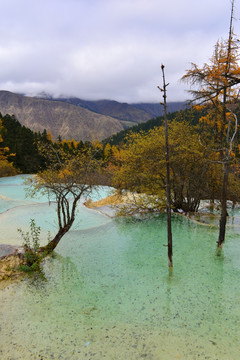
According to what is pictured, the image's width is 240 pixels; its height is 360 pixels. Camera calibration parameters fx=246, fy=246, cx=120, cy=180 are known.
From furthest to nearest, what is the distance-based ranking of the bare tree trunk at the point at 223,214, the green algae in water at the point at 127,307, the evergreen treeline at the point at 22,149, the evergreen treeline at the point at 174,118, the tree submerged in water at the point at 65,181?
the evergreen treeline at the point at 22,149 < the evergreen treeline at the point at 174,118 < the tree submerged in water at the point at 65,181 < the bare tree trunk at the point at 223,214 < the green algae in water at the point at 127,307

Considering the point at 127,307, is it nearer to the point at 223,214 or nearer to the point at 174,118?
the point at 223,214

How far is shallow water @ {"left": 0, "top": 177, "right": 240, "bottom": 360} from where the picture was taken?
8.05 metres

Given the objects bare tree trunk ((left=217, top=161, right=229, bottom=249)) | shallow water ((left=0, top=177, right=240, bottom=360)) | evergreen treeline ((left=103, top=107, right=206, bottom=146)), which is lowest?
shallow water ((left=0, top=177, right=240, bottom=360))

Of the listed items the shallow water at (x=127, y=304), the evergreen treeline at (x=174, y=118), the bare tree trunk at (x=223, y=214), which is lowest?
the shallow water at (x=127, y=304)

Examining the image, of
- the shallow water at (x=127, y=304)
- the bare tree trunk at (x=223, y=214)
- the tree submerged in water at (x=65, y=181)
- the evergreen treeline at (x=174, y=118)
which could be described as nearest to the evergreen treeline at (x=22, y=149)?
the evergreen treeline at (x=174, y=118)

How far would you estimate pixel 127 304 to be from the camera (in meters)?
10.3

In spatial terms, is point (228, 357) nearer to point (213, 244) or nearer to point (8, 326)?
point (8, 326)

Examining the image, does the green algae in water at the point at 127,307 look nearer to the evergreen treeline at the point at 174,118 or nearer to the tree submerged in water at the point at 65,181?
the tree submerged in water at the point at 65,181

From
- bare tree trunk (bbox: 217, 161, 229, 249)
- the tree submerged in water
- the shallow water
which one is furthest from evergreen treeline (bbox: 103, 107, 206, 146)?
the shallow water

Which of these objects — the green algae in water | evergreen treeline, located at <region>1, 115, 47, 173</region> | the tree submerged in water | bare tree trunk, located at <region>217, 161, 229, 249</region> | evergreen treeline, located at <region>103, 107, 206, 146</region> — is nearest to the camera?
the green algae in water

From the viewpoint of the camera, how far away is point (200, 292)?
11180mm

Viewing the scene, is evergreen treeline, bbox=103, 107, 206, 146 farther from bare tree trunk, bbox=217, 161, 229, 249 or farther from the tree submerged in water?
bare tree trunk, bbox=217, 161, 229, 249

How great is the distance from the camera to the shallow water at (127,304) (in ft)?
26.4

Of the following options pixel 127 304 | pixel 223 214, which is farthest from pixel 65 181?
pixel 223 214
